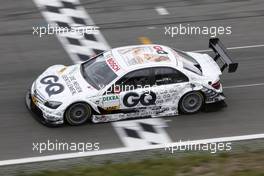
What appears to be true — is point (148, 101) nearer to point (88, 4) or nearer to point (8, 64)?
point (8, 64)

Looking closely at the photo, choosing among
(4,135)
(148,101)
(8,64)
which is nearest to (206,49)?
(148,101)

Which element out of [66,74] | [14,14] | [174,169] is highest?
[14,14]

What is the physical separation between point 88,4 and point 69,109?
7627mm

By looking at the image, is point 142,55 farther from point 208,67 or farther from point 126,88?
point 208,67

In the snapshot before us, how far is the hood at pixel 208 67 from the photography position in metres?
15.7

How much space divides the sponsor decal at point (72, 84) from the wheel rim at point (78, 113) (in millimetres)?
342

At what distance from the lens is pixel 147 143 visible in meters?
14.5

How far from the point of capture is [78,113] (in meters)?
14.9

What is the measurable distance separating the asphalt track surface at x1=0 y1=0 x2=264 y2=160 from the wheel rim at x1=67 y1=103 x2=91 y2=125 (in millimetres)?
187
